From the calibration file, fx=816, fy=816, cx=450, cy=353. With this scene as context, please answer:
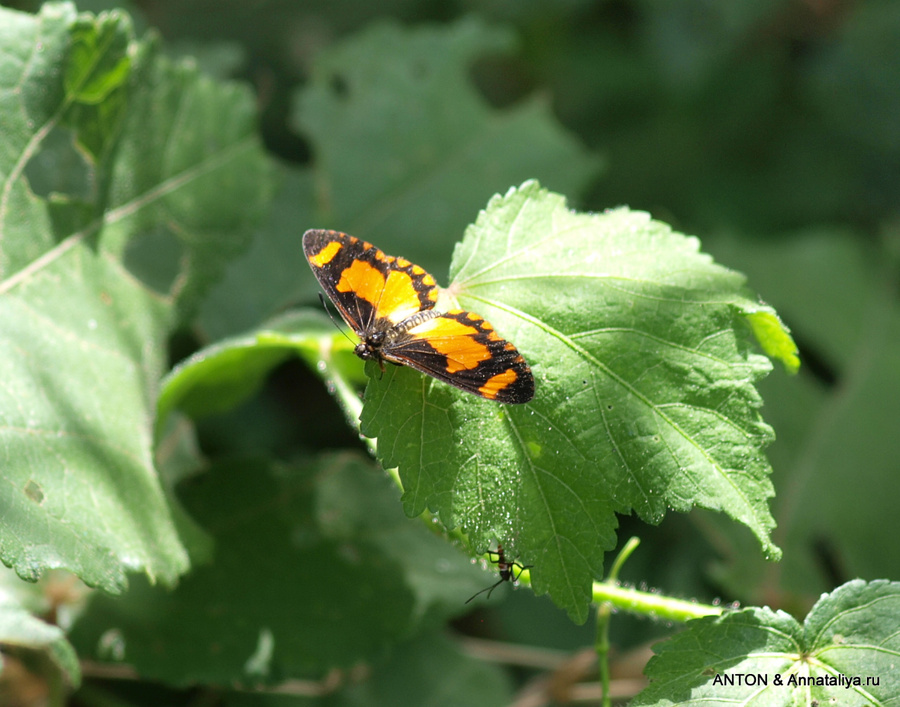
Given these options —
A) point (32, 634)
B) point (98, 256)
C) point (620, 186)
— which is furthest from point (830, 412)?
point (32, 634)

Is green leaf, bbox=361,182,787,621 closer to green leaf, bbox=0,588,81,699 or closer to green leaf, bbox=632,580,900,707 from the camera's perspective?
green leaf, bbox=632,580,900,707

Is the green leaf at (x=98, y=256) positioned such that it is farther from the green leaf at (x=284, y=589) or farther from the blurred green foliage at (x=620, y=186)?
the green leaf at (x=284, y=589)

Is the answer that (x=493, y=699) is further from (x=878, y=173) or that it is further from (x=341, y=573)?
(x=878, y=173)

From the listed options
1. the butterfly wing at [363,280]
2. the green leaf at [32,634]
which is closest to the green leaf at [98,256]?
the green leaf at [32,634]

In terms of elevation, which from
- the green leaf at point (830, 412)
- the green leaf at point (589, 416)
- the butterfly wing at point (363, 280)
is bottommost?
the green leaf at point (830, 412)

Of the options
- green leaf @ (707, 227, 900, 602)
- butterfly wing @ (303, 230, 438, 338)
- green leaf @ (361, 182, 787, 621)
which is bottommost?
green leaf @ (707, 227, 900, 602)

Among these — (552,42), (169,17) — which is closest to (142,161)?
(169,17)

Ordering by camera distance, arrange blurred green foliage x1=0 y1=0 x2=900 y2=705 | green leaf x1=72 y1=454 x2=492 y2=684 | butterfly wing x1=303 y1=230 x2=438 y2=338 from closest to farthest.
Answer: butterfly wing x1=303 y1=230 x2=438 y2=338 < green leaf x1=72 y1=454 x2=492 y2=684 < blurred green foliage x1=0 y1=0 x2=900 y2=705

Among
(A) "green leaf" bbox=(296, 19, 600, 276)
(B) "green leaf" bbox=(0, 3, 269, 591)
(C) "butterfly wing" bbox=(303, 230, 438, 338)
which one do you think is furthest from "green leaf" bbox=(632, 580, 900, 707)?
(A) "green leaf" bbox=(296, 19, 600, 276)
